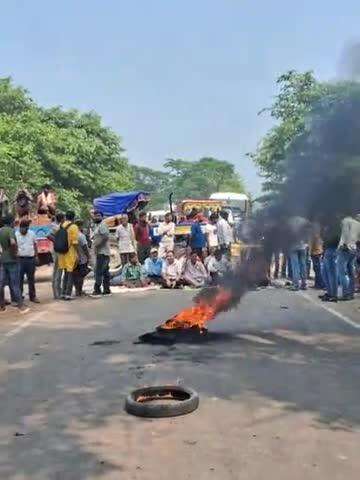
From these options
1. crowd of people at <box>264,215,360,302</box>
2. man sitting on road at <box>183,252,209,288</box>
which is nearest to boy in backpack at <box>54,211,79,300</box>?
man sitting on road at <box>183,252,209,288</box>

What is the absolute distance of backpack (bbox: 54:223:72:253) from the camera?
13523 millimetres

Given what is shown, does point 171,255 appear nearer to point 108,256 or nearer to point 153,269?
point 153,269

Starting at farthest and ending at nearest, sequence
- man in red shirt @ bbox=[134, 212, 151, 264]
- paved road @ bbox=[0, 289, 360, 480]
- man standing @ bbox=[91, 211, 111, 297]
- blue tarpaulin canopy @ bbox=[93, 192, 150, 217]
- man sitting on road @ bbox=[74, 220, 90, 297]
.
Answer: blue tarpaulin canopy @ bbox=[93, 192, 150, 217], man in red shirt @ bbox=[134, 212, 151, 264], man standing @ bbox=[91, 211, 111, 297], man sitting on road @ bbox=[74, 220, 90, 297], paved road @ bbox=[0, 289, 360, 480]

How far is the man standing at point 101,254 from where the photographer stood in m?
14.5

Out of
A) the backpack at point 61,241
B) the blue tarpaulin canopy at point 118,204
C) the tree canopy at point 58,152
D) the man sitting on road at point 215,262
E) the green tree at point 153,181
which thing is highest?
the green tree at point 153,181

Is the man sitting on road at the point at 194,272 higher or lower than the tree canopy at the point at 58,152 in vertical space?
lower

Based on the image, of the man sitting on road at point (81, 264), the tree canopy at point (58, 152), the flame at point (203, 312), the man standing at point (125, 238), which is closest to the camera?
the flame at point (203, 312)

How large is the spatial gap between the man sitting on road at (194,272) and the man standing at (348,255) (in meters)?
4.12

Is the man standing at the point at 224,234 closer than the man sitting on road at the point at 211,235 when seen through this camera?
Yes

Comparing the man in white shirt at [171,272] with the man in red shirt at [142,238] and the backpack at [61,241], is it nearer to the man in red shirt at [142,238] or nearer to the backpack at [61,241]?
the man in red shirt at [142,238]

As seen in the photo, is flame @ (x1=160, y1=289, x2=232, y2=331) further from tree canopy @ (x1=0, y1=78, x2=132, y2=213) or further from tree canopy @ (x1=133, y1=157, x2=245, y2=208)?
tree canopy @ (x1=133, y1=157, x2=245, y2=208)

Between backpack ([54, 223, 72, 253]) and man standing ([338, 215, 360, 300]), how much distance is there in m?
5.35

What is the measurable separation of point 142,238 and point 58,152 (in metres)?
14.1

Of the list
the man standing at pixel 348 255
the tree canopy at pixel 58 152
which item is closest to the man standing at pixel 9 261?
the man standing at pixel 348 255
